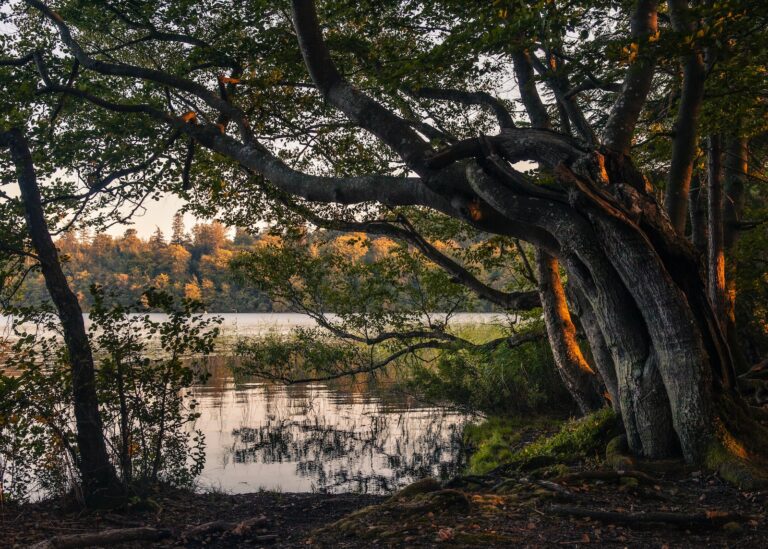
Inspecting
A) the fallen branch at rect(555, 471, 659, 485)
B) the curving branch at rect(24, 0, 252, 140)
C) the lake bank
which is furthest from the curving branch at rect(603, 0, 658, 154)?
the curving branch at rect(24, 0, 252, 140)

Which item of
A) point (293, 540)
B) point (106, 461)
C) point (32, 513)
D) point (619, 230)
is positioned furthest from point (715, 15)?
point (32, 513)

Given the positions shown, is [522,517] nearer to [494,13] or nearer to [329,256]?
[494,13]

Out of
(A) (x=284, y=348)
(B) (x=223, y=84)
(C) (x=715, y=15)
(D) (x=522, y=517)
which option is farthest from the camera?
(A) (x=284, y=348)

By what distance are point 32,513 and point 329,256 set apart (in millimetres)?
8468

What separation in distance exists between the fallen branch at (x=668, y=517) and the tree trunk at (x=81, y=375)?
18.4 feet

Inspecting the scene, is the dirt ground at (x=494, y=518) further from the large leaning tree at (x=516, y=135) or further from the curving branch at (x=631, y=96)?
the curving branch at (x=631, y=96)

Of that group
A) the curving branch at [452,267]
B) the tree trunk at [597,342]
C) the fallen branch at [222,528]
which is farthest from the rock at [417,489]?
the curving branch at [452,267]

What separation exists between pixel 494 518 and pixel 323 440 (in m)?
Result: 9.07

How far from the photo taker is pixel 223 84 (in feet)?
30.1

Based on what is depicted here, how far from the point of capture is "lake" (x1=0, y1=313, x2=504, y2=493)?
35.9 feet

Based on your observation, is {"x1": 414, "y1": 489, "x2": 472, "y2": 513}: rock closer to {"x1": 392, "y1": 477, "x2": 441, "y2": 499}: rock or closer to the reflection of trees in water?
{"x1": 392, "y1": 477, "x2": 441, "y2": 499}: rock

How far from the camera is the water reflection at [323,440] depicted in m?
10.9

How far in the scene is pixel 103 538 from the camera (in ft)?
18.4

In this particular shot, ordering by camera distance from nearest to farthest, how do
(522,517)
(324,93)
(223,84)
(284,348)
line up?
(522,517)
(324,93)
(223,84)
(284,348)
